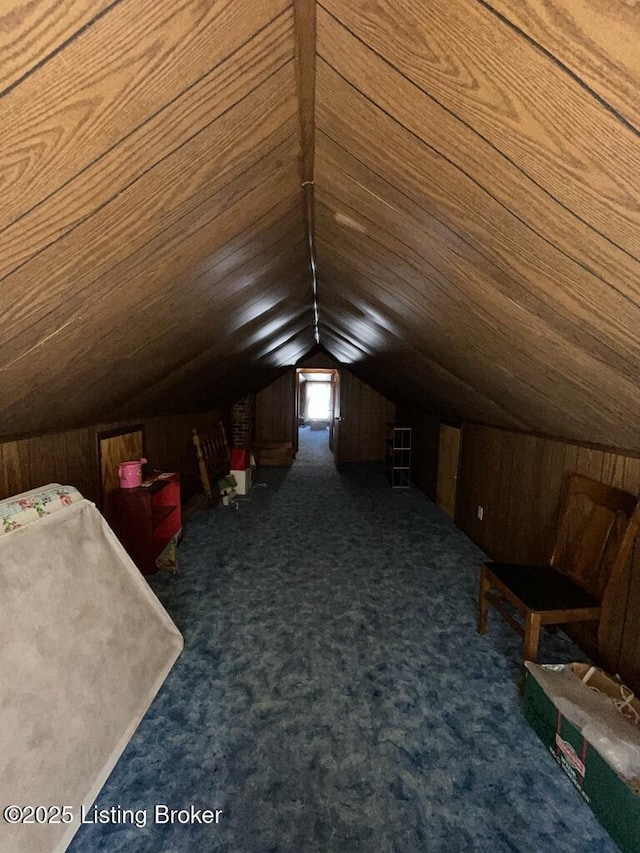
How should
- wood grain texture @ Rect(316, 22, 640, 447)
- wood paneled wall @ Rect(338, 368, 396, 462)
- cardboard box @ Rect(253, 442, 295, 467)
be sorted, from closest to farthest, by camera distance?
wood grain texture @ Rect(316, 22, 640, 447) → cardboard box @ Rect(253, 442, 295, 467) → wood paneled wall @ Rect(338, 368, 396, 462)

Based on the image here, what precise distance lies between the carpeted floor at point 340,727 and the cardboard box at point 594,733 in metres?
0.11

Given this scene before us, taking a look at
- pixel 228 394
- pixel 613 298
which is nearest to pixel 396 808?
pixel 613 298

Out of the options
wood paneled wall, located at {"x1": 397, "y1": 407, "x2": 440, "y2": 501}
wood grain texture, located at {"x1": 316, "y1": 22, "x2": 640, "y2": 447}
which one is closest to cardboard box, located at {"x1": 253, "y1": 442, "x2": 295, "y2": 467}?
wood paneled wall, located at {"x1": 397, "y1": 407, "x2": 440, "y2": 501}

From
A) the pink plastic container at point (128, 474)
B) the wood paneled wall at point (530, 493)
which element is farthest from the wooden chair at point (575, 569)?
the pink plastic container at point (128, 474)

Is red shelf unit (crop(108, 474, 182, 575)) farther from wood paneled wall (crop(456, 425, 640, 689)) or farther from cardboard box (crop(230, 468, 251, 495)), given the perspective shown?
wood paneled wall (crop(456, 425, 640, 689))

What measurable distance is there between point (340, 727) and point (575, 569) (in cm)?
157

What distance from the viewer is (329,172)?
1.39 metres

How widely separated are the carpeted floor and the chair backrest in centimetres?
55

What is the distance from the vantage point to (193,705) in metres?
2.03

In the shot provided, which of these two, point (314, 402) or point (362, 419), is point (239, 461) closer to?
point (362, 419)

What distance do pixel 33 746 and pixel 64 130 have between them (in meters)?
1.86

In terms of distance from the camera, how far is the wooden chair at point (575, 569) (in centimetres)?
201

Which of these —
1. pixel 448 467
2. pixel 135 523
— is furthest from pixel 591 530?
pixel 135 523

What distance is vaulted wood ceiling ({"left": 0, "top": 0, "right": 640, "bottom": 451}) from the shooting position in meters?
0.67
